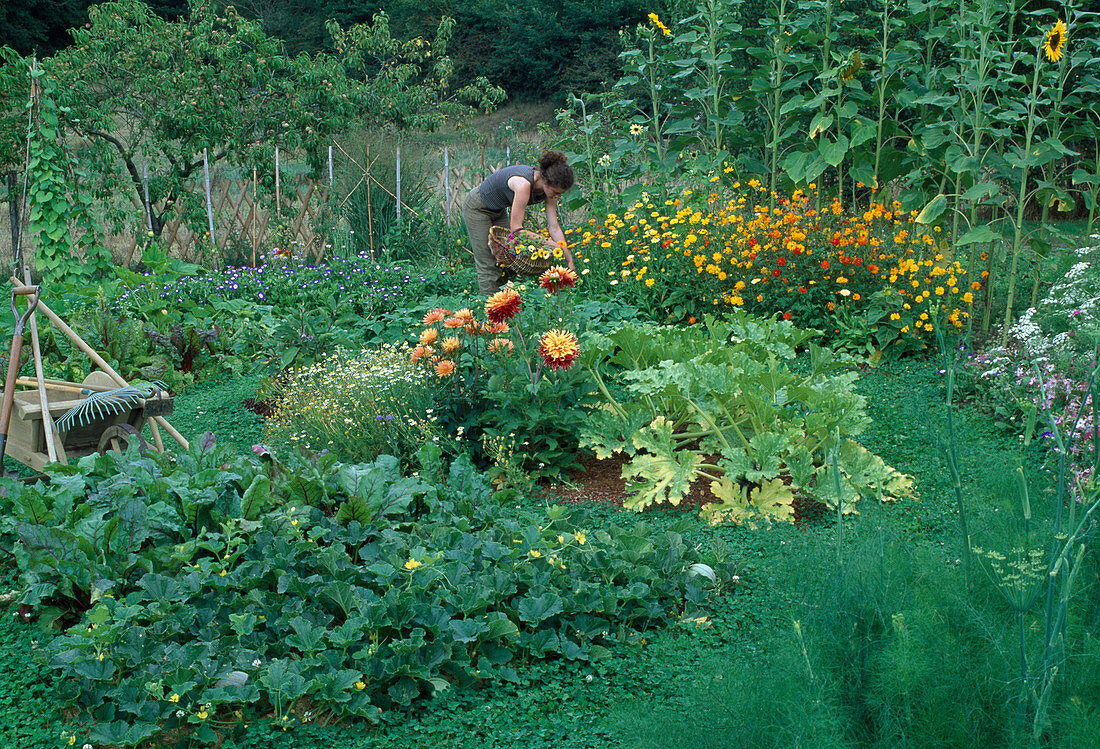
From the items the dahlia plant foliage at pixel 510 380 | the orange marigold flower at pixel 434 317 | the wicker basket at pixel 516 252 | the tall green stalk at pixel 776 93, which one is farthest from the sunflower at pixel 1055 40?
the orange marigold flower at pixel 434 317

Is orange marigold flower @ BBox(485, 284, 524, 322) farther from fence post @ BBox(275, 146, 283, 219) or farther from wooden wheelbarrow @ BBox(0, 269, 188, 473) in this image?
fence post @ BBox(275, 146, 283, 219)

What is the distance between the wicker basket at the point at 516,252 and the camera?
5957 millimetres

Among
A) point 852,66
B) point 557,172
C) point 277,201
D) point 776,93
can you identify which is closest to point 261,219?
point 277,201

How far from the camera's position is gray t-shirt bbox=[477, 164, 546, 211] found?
5680 millimetres

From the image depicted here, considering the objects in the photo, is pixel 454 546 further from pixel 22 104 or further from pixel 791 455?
pixel 22 104

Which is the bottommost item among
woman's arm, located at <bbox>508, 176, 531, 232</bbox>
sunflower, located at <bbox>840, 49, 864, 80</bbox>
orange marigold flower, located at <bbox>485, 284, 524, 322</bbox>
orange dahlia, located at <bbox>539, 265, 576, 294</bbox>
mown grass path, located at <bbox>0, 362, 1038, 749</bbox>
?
mown grass path, located at <bbox>0, 362, 1038, 749</bbox>

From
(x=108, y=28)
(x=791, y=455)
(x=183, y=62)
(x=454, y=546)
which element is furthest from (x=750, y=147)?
(x=108, y=28)

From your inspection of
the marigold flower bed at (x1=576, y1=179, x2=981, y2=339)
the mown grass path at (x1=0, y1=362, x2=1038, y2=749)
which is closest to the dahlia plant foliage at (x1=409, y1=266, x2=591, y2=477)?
the mown grass path at (x1=0, y1=362, x2=1038, y2=749)

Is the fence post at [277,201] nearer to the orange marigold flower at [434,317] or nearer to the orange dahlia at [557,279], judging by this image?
the orange marigold flower at [434,317]

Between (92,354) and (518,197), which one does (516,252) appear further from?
(92,354)

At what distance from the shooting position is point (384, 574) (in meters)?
2.45

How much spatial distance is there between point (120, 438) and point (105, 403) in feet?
0.75

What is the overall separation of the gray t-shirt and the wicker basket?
0.18 metres

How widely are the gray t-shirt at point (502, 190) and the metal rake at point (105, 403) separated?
9.63ft
